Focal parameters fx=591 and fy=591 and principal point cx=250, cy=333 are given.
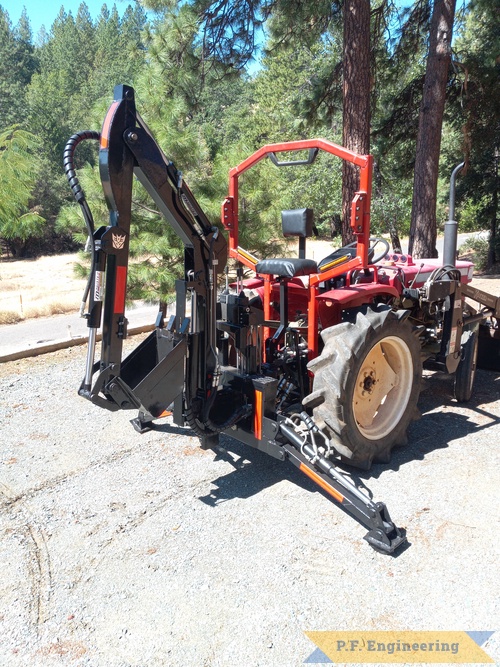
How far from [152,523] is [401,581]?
1.48 m

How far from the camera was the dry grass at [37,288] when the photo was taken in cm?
1406

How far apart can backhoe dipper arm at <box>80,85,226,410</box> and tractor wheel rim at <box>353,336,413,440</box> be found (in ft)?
4.18

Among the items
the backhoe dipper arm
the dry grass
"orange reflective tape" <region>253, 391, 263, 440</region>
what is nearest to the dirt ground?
"orange reflective tape" <region>253, 391, 263, 440</region>

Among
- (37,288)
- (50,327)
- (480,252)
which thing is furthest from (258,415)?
(37,288)

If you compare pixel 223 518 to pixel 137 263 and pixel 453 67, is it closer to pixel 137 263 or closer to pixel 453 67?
pixel 137 263

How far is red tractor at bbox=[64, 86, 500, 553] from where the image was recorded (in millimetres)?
3270

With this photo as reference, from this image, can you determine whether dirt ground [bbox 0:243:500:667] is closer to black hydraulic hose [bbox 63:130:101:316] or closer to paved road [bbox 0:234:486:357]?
black hydraulic hose [bbox 63:130:101:316]

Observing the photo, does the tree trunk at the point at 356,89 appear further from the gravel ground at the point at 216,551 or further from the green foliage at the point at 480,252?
the green foliage at the point at 480,252

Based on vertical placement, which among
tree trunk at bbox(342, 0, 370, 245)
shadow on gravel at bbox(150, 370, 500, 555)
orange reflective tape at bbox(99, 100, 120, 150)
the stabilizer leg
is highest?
tree trunk at bbox(342, 0, 370, 245)

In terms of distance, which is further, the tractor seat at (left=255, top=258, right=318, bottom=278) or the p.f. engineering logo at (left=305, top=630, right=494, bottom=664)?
the tractor seat at (left=255, top=258, right=318, bottom=278)

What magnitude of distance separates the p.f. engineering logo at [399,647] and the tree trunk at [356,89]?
20.2 ft

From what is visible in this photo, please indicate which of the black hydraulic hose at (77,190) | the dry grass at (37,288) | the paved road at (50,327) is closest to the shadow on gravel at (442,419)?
the black hydraulic hose at (77,190)

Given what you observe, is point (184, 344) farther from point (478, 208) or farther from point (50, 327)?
point (478, 208)

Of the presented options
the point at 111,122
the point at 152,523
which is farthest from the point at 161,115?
the point at 152,523
